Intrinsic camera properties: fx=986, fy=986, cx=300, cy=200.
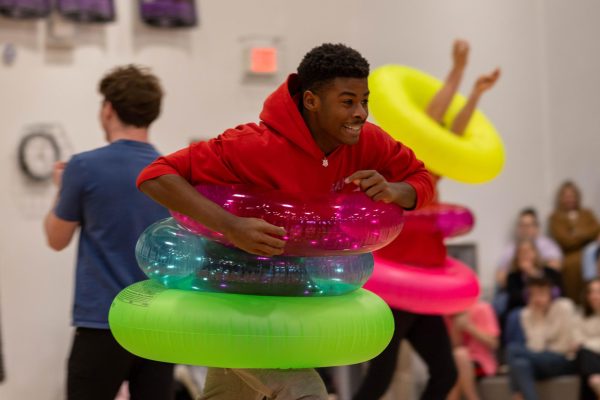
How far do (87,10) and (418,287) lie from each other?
2.62 metres

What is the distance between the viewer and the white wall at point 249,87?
17.2 feet

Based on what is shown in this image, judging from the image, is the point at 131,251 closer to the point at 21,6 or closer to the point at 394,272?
the point at 394,272

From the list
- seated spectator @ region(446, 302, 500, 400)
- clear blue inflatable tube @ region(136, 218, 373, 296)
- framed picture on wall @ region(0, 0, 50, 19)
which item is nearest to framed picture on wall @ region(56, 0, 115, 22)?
framed picture on wall @ region(0, 0, 50, 19)

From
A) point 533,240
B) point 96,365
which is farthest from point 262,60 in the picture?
point 96,365

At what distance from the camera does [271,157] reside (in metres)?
2.39

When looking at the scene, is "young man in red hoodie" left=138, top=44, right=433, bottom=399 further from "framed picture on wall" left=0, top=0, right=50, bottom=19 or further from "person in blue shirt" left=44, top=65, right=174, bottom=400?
"framed picture on wall" left=0, top=0, right=50, bottom=19

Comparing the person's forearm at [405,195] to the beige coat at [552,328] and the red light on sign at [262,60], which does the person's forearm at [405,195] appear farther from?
the beige coat at [552,328]

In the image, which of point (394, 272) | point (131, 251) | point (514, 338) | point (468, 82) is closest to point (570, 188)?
point (468, 82)

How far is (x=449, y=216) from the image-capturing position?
13.1ft

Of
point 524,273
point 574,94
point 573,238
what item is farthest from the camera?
point 574,94

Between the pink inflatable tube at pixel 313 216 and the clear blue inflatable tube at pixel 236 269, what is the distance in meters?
0.04

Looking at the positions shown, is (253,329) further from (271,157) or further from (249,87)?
(249,87)

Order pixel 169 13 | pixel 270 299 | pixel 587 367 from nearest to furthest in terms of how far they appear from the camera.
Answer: pixel 270 299 → pixel 169 13 → pixel 587 367

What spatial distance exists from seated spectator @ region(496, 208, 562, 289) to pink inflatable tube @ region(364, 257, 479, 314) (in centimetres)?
320
